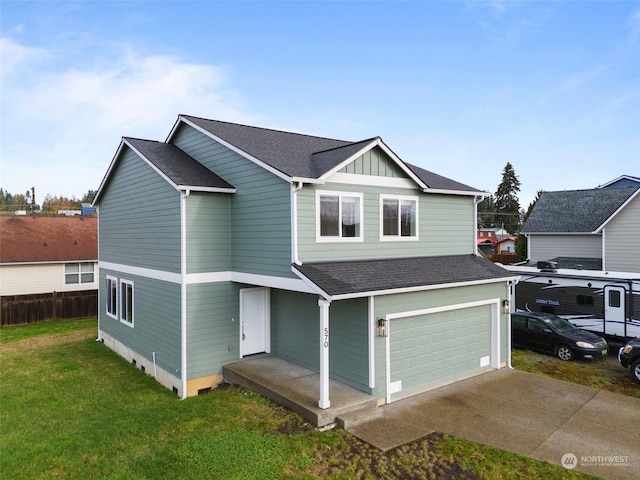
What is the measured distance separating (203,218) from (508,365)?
9862 millimetres

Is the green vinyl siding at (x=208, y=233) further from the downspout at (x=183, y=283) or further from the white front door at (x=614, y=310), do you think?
the white front door at (x=614, y=310)

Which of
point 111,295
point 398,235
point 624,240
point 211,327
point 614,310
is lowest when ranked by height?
point 614,310

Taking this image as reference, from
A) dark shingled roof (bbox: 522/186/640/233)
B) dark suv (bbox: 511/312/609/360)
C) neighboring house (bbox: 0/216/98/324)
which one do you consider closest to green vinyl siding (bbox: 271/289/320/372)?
dark suv (bbox: 511/312/609/360)

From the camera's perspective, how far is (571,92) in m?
18.9

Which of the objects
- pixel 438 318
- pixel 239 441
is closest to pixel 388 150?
pixel 438 318

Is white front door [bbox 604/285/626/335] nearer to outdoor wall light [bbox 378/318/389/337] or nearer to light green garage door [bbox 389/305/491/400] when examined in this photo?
light green garage door [bbox 389/305/491/400]

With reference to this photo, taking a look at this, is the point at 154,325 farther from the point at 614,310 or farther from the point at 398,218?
the point at 614,310

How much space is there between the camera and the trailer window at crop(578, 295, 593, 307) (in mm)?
15695

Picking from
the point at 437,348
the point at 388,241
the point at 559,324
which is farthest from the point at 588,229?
the point at 388,241

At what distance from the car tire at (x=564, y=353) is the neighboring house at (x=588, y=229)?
906 cm

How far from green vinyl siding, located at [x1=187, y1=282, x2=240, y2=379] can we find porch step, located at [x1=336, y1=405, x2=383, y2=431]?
4356mm

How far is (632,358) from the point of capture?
11859mm

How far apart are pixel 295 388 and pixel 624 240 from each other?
18.5m

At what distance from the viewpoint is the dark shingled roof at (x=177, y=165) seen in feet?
37.2
